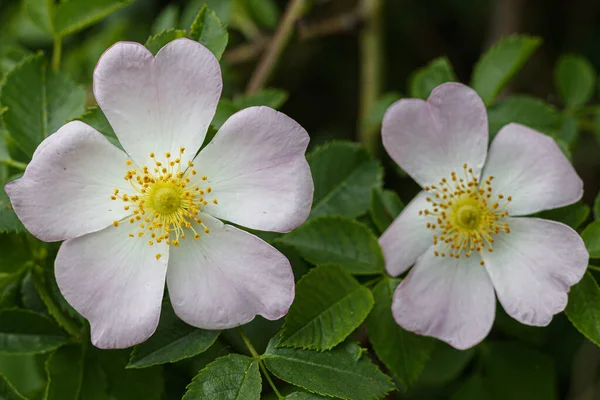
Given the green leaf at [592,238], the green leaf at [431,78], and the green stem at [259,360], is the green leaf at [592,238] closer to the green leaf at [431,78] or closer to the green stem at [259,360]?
the green leaf at [431,78]

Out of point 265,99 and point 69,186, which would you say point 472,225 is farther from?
point 69,186

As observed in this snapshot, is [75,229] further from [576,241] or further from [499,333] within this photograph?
[499,333]

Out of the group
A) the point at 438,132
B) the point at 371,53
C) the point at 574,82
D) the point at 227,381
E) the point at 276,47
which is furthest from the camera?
the point at 371,53

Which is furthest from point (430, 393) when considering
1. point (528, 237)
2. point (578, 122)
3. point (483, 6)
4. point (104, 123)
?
point (483, 6)

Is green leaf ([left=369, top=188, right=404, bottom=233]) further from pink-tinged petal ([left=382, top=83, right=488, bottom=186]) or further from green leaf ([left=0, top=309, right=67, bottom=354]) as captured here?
green leaf ([left=0, top=309, right=67, bottom=354])

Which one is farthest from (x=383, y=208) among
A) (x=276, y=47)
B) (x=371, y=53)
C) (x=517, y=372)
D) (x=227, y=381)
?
(x=371, y=53)

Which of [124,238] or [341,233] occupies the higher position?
[124,238]
